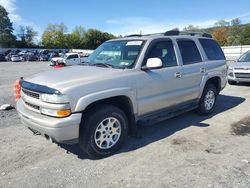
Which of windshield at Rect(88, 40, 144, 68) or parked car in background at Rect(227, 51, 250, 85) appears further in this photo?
parked car in background at Rect(227, 51, 250, 85)

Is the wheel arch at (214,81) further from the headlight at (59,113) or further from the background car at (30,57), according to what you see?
the background car at (30,57)

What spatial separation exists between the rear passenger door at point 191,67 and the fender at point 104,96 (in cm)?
158

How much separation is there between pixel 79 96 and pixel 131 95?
1.01 m

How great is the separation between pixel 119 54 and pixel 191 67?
173 cm

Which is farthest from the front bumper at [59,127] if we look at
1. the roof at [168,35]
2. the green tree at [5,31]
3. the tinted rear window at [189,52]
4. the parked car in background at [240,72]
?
the green tree at [5,31]

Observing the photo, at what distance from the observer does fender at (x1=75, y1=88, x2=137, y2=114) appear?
13.3 ft

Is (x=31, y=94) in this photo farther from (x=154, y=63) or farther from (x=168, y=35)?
(x=168, y=35)

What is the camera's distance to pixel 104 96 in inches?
169

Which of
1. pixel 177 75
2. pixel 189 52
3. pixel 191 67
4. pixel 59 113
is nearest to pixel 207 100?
pixel 191 67

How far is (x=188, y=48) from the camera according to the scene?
6.21 metres

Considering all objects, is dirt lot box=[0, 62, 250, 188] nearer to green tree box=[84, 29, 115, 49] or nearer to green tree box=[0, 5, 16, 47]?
green tree box=[84, 29, 115, 49]

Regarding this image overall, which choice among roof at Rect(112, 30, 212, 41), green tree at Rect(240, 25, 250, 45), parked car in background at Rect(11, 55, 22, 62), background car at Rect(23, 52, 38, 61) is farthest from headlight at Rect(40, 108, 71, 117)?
green tree at Rect(240, 25, 250, 45)

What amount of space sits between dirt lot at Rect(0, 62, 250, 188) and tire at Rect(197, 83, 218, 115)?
0.58 meters

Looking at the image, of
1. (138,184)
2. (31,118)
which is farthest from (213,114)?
(31,118)
